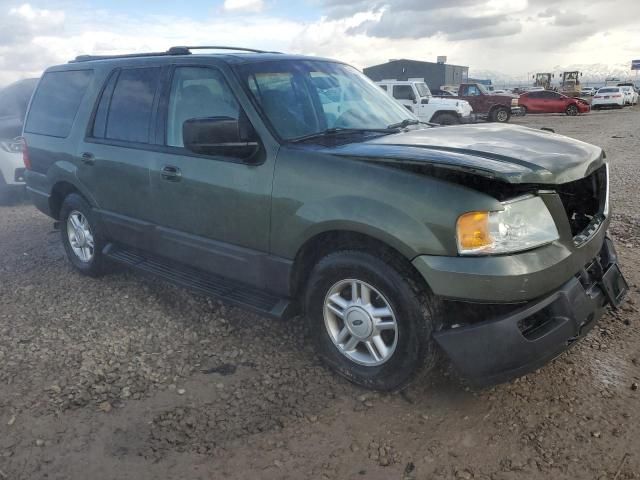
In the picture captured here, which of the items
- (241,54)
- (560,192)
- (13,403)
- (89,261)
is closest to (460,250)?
(560,192)

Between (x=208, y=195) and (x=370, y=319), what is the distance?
A: 1.34 metres

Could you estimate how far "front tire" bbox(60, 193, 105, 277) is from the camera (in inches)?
182

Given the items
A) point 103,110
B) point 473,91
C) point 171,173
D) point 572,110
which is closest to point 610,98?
point 572,110

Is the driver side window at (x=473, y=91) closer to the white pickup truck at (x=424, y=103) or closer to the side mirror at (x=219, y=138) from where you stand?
the white pickup truck at (x=424, y=103)

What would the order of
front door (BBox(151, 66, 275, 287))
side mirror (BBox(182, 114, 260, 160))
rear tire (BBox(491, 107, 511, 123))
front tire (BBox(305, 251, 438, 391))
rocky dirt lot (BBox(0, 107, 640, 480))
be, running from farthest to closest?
rear tire (BBox(491, 107, 511, 123)) → front door (BBox(151, 66, 275, 287)) → side mirror (BBox(182, 114, 260, 160)) → front tire (BBox(305, 251, 438, 391)) → rocky dirt lot (BBox(0, 107, 640, 480))

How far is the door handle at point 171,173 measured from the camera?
3.57 metres

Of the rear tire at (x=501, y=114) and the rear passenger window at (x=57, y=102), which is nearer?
the rear passenger window at (x=57, y=102)

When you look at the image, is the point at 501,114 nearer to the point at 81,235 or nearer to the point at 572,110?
the point at 572,110

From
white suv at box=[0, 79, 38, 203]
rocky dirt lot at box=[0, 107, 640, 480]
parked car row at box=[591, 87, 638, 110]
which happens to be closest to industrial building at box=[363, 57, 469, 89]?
parked car row at box=[591, 87, 638, 110]

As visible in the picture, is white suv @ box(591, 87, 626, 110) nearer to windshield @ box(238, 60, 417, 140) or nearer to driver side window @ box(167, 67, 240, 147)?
windshield @ box(238, 60, 417, 140)

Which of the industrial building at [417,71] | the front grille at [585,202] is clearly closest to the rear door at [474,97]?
the front grille at [585,202]

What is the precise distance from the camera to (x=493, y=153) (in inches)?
107

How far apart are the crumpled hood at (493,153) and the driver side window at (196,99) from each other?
2.85ft

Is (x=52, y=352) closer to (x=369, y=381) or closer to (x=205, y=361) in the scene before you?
(x=205, y=361)
